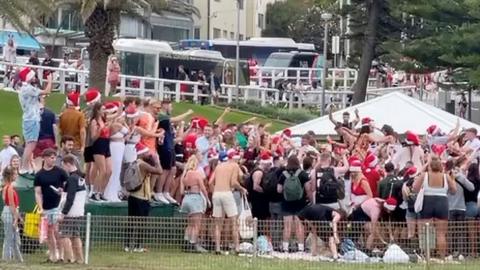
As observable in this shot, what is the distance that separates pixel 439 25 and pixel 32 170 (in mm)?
28369

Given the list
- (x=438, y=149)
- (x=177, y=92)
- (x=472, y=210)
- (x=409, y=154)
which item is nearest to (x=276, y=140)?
(x=409, y=154)

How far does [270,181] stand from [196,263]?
121 inches

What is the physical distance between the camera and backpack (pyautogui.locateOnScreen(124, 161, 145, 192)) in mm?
22188

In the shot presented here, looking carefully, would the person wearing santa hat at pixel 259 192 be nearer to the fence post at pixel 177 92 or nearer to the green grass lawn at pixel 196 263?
the green grass lawn at pixel 196 263

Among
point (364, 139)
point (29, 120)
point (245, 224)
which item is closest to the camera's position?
point (245, 224)

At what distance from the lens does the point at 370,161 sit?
23.9 metres

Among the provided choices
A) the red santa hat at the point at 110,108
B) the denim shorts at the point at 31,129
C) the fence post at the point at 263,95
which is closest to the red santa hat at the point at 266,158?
the red santa hat at the point at 110,108

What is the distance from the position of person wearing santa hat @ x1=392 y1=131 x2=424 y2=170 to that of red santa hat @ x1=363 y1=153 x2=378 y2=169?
61 cm

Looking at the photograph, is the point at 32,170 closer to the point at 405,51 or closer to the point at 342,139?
the point at 342,139

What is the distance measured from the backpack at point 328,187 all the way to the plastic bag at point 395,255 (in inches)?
58.5

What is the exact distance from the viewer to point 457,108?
170ft

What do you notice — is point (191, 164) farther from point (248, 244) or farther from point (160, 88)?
point (160, 88)

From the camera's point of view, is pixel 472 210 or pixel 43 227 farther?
pixel 472 210

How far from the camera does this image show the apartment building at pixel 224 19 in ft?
286
